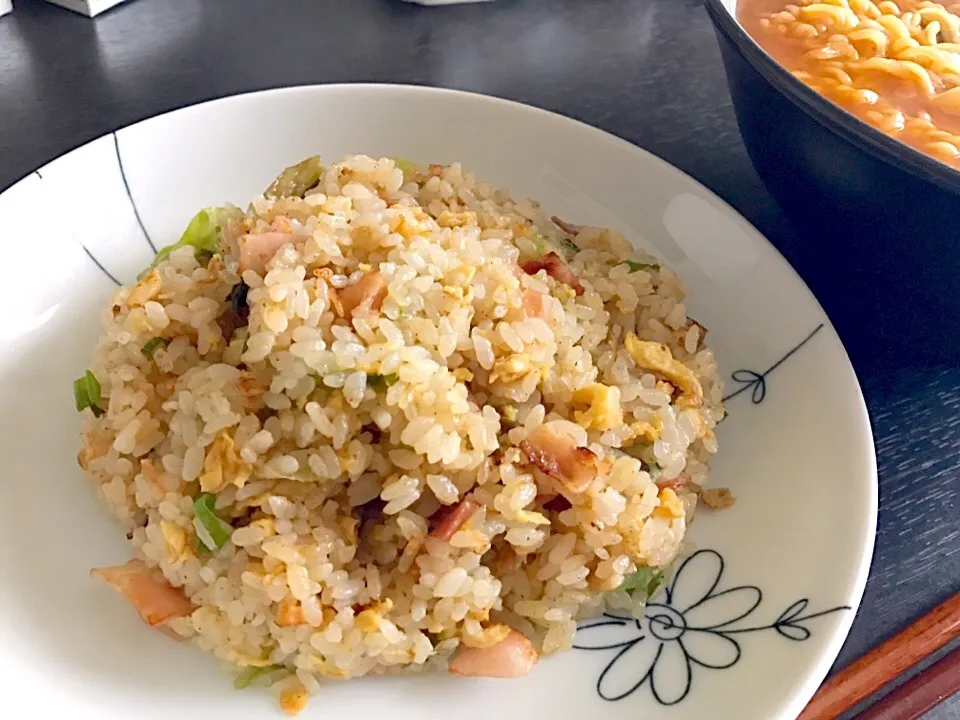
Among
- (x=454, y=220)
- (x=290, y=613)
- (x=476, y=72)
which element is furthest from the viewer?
(x=476, y=72)

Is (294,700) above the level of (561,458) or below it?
below

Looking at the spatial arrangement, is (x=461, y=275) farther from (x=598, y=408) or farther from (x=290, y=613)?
(x=290, y=613)

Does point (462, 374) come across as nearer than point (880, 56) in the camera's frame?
Yes

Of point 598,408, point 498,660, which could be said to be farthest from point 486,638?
point 598,408

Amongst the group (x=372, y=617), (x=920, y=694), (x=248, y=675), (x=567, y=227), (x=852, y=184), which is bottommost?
(x=920, y=694)

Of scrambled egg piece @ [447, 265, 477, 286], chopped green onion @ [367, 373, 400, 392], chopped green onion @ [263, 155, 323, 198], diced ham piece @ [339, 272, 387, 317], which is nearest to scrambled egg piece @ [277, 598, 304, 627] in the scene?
chopped green onion @ [367, 373, 400, 392]

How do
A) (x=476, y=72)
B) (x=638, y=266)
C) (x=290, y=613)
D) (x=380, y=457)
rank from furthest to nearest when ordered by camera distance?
1. (x=476, y=72)
2. (x=638, y=266)
3. (x=380, y=457)
4. (x=290, y=613)

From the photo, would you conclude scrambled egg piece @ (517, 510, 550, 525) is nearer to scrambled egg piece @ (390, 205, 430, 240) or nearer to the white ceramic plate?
the white ceramic plate

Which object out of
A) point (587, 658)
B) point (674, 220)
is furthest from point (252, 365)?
point (674, 220)
